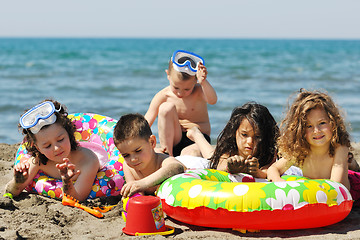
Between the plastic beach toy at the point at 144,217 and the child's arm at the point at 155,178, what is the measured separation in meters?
0.35

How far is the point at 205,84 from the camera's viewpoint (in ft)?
17.1

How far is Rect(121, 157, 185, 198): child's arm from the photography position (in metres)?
3.91

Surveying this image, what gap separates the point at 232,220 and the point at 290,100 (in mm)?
1281

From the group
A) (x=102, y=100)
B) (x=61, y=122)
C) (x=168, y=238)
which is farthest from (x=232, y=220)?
(x=102, y=100)

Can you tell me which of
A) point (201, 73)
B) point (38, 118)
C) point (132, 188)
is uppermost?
point (201, 73)

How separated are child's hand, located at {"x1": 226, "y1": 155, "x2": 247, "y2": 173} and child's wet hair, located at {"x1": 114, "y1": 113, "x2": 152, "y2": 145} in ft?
2.38

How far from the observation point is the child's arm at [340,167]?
3896 mm

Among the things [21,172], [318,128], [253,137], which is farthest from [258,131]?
[21,172]

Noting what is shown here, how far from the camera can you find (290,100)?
421cm

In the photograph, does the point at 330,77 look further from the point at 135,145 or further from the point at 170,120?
the point at 135,145

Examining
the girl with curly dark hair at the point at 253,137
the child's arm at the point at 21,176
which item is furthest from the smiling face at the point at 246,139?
the child's arm at the point at 21,176

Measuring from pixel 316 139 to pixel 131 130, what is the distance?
151 centimetres

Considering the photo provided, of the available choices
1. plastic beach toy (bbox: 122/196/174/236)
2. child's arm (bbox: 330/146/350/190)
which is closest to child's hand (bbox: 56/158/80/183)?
plastic beach toy (bbox: 122/196/174/236)

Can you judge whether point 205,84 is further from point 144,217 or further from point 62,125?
point 144,217
